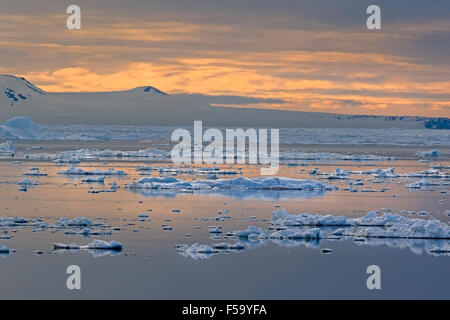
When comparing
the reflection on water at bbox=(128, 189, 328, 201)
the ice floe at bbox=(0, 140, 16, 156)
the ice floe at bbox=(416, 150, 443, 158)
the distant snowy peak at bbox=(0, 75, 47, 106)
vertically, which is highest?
the distant snowy peak at bbox=(0, 75, 47, 106)

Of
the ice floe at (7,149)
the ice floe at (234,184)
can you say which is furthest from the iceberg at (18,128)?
the ice floe at (234,184)

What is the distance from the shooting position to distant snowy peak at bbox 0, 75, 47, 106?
94.2 meters

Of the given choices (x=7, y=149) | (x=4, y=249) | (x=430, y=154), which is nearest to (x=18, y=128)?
(x=7, y=149)

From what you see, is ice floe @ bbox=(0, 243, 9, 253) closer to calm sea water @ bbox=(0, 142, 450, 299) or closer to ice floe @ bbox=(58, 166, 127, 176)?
calm sea water @ bbox=(0, 142, 450, 299)

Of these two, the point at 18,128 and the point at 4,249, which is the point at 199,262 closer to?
the point at 4,249

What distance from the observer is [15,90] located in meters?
98.4

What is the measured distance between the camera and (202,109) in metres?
102

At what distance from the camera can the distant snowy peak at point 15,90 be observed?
94250 mm

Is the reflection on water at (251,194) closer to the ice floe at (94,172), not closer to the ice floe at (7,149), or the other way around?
the ice floe at (94,172)

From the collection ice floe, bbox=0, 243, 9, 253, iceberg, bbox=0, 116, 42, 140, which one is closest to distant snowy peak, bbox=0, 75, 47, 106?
iceberg, bbox=0, 116, 42, 140

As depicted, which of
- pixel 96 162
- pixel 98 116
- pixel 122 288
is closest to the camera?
pixel 122 288
